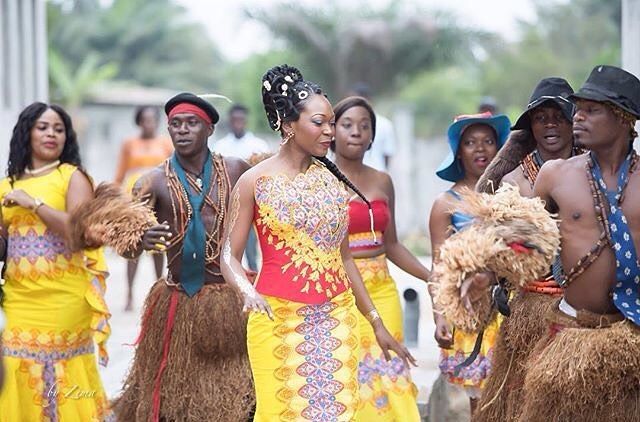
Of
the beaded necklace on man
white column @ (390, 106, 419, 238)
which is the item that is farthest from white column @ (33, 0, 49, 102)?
white column @ (390, 106, 419, 238)

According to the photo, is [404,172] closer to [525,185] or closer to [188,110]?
[188,110]

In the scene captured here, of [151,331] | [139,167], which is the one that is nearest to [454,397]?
[151,331]

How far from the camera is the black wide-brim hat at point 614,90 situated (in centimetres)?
496

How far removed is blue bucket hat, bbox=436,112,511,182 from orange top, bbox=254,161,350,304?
6.18 ft

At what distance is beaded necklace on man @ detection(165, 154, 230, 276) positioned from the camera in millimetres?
6562

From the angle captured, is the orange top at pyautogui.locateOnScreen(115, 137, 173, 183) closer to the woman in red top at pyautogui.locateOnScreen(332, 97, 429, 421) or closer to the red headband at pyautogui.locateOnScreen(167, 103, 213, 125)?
the woman in red top at pyautogui.locateOnScreen(332, 97, 429, 421)

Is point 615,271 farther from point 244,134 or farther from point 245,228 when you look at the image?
point 244,134

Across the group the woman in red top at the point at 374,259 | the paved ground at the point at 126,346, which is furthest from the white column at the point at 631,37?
the paved ground at the point at 126,346

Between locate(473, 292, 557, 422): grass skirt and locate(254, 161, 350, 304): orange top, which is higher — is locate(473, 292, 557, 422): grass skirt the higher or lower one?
the lower one

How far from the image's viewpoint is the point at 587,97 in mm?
4965

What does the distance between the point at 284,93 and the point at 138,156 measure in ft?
26.7

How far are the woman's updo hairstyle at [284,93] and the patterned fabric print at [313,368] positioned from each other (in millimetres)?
893

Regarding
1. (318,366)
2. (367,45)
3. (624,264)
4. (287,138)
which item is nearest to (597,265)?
(624,264)

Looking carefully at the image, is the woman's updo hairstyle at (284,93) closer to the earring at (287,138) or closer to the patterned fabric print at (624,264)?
the earring at (287,138)
